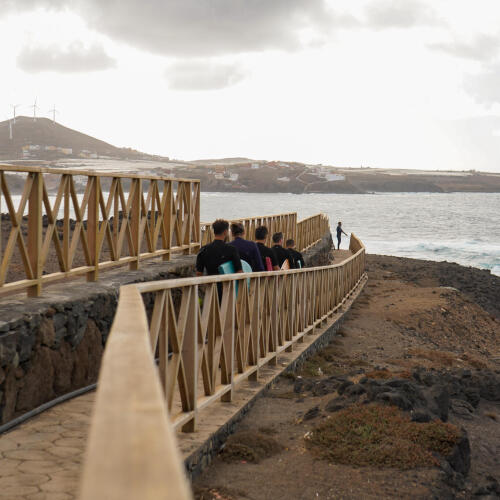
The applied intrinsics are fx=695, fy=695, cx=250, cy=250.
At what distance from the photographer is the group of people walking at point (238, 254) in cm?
699

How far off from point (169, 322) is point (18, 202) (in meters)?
2.33

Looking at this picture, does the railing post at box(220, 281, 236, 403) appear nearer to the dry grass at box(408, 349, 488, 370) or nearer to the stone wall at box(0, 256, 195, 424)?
the stone wall at box(0, 256, 195, 424)

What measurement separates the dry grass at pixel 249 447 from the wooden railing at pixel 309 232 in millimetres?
18409

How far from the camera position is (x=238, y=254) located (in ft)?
23.3

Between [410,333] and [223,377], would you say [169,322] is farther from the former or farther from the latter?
[410,333]

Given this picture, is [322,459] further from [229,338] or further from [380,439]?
[229,338]

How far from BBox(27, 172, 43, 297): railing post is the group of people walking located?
1.58 m

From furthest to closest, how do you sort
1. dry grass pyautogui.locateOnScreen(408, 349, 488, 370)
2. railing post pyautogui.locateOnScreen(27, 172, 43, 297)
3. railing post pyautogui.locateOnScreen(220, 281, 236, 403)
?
dry grass pyautogui.locateOnScreen(408, 349, 488, 370) < railing post pyautogui.locateOnScreen(27, 172, 43, 297) < railing post pyautogui.locateOnScreen(220, 281, 236, 403)

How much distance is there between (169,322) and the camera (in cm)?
434

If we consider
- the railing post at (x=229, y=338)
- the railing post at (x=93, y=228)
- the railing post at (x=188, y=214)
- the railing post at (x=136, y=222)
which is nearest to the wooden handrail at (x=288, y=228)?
the railing post at (x=188, y=214)

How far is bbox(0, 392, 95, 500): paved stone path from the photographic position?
384 centimetres

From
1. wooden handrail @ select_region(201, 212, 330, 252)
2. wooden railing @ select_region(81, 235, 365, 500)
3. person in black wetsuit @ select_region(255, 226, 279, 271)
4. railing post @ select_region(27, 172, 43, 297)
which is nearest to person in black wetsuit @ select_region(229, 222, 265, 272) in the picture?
wooden railing @ select_region(81, 235, 365, 500)

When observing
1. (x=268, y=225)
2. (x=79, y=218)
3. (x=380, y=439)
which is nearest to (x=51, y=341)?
(x=79, y=218)

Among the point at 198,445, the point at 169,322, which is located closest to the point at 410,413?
the point at 198,445
